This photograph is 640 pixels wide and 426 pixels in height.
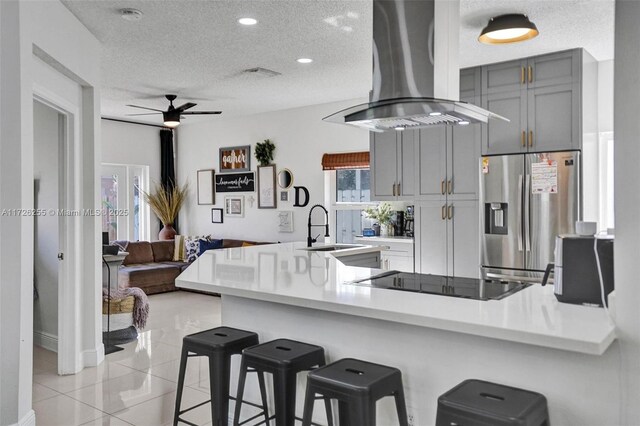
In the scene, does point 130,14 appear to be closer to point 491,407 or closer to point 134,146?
point 491,407

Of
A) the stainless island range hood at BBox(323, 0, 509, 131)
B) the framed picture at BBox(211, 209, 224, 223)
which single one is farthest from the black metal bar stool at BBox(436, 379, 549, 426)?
the framed picture at BBox(211, 209, 224, 223)

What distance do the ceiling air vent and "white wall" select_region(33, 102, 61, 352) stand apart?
1.91 metres

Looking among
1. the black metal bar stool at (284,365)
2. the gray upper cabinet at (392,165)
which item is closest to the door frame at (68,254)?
the black metal bar stool at (284,365)

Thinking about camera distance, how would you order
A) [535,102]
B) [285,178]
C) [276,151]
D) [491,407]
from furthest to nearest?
1. [276,151]
2. [285,178]
3. [535,102]
4. [491,407]

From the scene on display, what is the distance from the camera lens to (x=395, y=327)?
222 centimetres

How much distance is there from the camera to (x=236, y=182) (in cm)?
804

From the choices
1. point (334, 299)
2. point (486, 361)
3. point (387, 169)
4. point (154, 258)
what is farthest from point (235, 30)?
point (154, 258)

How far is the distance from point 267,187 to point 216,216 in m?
1.31

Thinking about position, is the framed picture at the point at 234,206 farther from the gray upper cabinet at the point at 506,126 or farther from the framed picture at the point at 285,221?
the gray upper cabinet at the point at 506,126

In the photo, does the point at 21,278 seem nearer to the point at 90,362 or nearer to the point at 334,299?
the point at 90,362

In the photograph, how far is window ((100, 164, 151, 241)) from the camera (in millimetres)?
8234

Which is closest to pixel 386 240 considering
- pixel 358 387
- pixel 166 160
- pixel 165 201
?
pixel 358 387

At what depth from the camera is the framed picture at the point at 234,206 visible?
802cm

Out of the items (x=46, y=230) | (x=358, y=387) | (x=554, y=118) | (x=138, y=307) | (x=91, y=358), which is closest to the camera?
(x=358, y=387)
